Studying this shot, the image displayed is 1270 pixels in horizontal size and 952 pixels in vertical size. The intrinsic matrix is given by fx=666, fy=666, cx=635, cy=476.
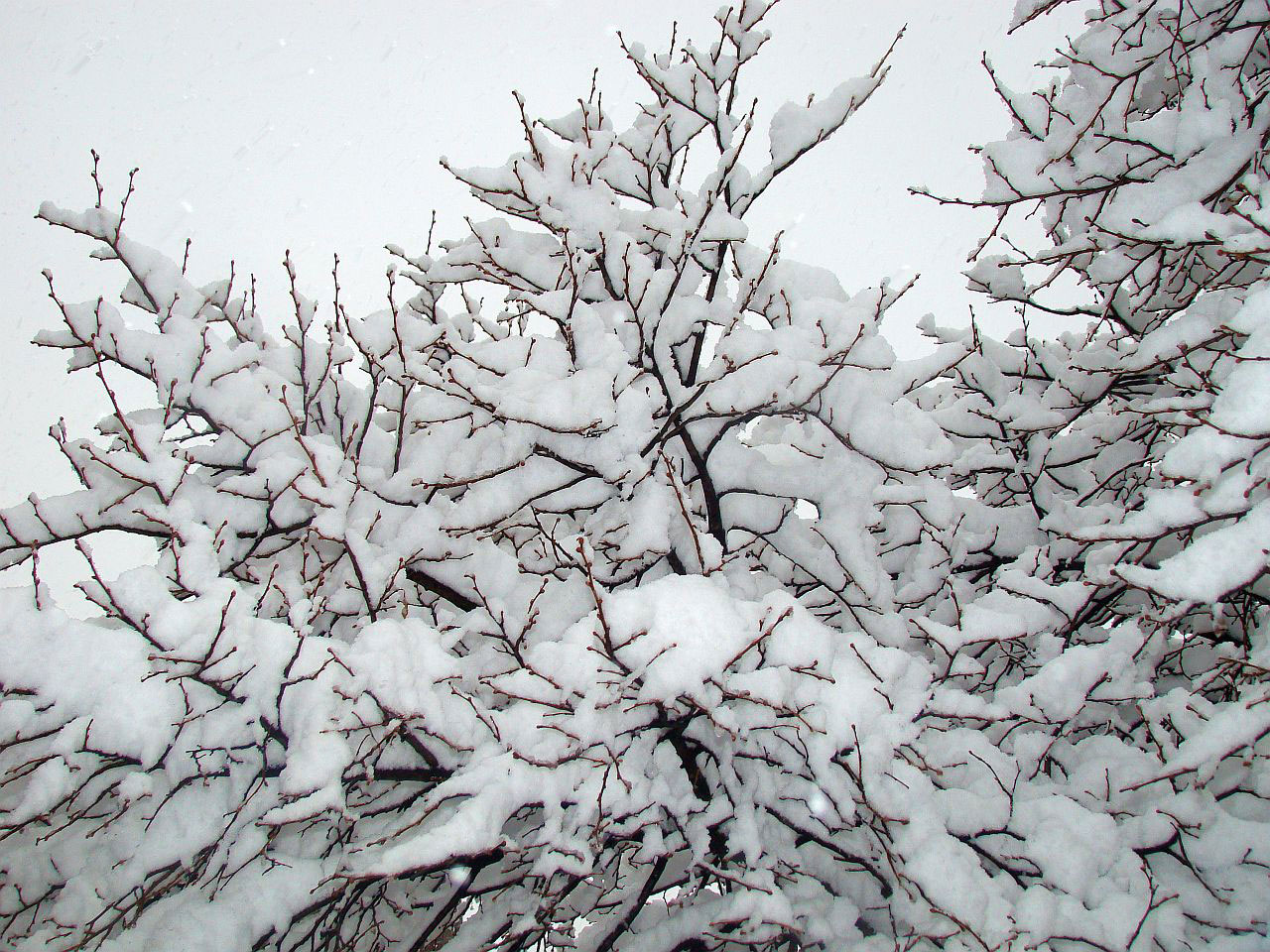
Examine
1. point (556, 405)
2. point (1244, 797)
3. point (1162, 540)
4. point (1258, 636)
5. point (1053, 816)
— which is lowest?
point (1244, 797)

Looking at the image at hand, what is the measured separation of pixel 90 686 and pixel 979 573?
3577 millimetres

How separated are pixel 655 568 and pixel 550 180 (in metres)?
1.56

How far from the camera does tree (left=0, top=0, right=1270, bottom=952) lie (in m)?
1.73

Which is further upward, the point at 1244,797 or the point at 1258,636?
the point at 1258,636

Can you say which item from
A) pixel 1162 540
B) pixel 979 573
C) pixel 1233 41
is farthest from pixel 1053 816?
pixel 1233 41

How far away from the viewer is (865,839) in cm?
230

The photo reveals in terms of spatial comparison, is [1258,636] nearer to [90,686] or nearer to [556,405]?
[556,405]

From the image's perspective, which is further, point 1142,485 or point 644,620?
point 1142,485

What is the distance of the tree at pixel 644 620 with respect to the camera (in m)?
1.73

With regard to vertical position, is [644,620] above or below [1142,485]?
below

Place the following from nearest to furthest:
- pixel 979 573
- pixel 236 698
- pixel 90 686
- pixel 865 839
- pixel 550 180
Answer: pixel 90 686 → pixel 236 698 → pixel 865 839 → pixel 550 180 → pixel 979 573

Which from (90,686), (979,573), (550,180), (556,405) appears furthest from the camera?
(979,573)

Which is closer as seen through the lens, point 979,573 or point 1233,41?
point 1233,41

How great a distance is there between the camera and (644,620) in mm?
1727
